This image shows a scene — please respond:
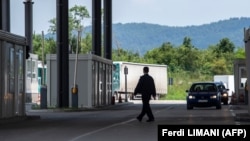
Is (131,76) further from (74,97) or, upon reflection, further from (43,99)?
(43,99)

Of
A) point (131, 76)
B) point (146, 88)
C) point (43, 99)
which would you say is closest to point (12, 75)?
point (146, 88)

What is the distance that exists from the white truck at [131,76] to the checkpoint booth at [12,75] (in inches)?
1362

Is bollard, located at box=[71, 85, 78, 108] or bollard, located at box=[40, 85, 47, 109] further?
bollard, located at box=[71, 85, 78, 108]

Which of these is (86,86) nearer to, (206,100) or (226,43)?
(206,100)

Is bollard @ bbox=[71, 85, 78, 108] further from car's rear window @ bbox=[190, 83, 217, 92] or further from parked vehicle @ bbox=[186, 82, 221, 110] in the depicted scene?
car's rear window @ bbox=[190, 83, 217, 92]

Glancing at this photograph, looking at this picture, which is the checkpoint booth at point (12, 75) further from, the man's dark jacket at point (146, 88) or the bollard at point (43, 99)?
the bollard at point (43, 99)

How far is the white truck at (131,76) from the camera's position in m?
68.9

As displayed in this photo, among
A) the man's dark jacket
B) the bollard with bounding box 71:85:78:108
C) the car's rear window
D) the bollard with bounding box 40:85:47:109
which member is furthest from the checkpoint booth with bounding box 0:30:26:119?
the car's rear window

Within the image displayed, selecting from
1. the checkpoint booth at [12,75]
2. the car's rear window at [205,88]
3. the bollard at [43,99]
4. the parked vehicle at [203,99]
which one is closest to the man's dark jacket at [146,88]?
the checkpoint booth at [12,75]

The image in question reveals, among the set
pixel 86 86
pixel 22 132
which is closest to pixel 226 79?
pixel 86 86

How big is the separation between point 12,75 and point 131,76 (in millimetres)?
47192

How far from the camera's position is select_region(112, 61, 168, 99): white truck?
2714 inches

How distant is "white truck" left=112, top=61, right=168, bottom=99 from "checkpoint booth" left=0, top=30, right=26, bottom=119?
34605mm

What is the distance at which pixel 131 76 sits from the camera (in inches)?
2886
